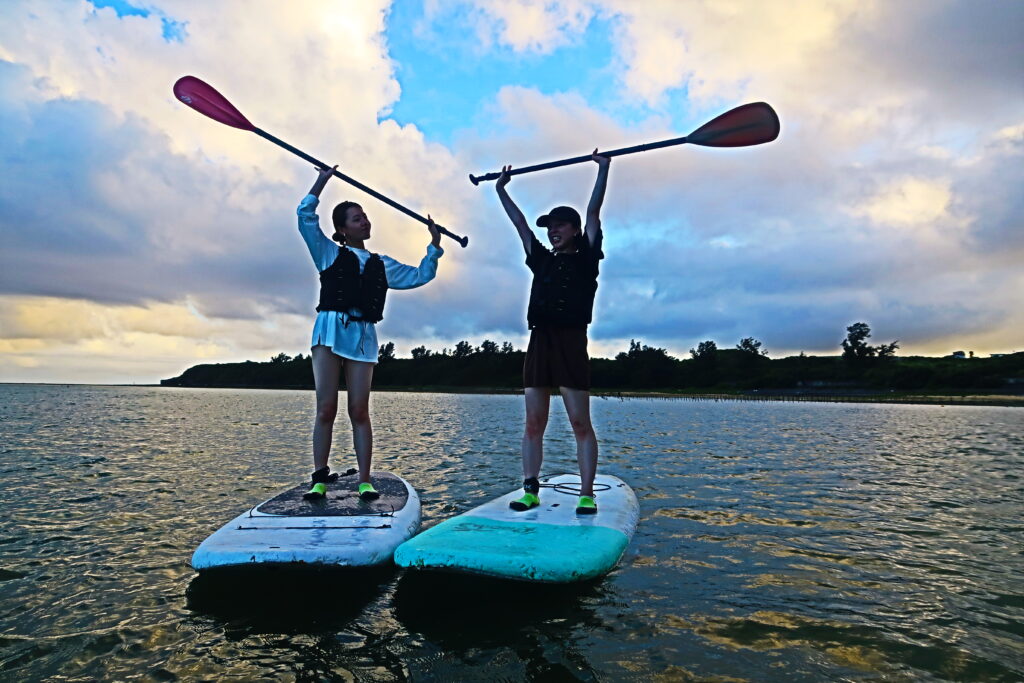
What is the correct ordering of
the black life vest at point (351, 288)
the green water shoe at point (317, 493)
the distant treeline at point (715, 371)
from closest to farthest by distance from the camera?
the green water shoe at point (317, 493)
the black life vest at point (351, 288)
the distant treeline at point (715, 371)

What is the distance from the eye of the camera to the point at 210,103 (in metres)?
6.16

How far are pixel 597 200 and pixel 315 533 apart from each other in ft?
11.7

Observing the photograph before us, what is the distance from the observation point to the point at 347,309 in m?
5.27

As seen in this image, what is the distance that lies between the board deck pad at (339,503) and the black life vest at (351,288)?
166 cm

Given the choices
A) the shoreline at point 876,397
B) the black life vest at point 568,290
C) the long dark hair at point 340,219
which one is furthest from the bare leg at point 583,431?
the shoreline at point 876,397

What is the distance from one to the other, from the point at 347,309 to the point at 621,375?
519 ft

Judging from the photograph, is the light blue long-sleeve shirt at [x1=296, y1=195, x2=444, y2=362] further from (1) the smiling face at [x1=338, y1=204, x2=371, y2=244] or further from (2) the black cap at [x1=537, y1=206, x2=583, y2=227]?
(2) the black cap at [x1=537, y1=206, x2=583, y2=227]

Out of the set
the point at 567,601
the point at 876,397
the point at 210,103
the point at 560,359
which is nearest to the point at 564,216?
the point at 560,359

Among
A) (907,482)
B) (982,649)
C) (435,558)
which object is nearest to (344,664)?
(435,558)

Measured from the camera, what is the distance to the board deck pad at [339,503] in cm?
469

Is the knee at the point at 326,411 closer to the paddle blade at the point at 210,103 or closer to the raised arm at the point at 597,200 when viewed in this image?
the raised arm at the point at 597,200

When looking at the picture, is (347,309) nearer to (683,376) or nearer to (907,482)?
(907,482)

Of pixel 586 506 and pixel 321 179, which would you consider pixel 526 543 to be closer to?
pixel 586 506

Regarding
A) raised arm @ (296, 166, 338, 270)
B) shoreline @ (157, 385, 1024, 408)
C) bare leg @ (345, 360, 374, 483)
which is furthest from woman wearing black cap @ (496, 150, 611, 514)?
shoreline @ (157, 385, 1024, 408)
